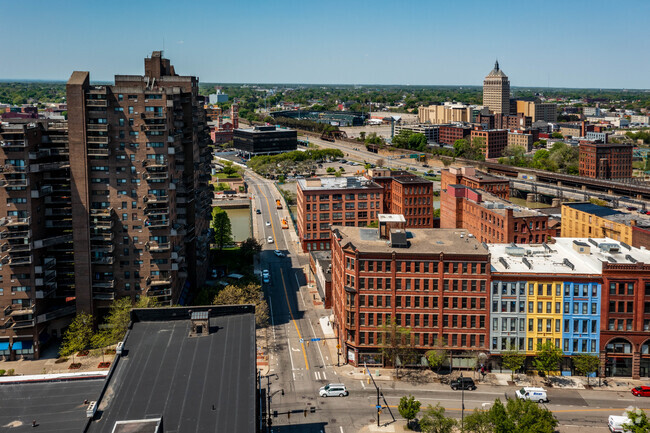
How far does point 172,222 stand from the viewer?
98.8 m

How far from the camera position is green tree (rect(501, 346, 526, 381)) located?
83250 mm

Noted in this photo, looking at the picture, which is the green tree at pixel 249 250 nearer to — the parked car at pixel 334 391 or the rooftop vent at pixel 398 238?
the rooftop vent at pixel 398 238

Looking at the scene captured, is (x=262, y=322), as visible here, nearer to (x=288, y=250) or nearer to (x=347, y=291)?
(x=347, y=291)

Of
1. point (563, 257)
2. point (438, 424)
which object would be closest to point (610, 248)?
point (563, 257)

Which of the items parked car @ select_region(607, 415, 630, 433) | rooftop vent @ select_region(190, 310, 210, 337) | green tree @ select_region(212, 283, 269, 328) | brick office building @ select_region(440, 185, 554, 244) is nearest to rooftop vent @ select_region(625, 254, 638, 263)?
parked car @ select_region(607, 415, 630, 433)

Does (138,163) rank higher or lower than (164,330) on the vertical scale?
higher

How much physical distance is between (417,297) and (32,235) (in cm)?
5549

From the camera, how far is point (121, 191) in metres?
94.4

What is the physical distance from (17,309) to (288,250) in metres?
73.8

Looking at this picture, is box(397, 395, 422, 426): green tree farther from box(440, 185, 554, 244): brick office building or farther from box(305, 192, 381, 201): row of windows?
box(305, 192, 381, 201): row of windows

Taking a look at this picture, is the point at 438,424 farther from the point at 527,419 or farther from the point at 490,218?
the point at 490,218

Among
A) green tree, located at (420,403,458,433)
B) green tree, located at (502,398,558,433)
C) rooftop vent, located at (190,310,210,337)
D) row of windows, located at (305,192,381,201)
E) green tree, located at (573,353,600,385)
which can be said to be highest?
row of windows, located at (305,192,381,201)

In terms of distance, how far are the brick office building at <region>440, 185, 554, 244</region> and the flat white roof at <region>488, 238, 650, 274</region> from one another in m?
18.3

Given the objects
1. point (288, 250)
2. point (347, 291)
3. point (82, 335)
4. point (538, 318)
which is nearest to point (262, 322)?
point (347, 291)
